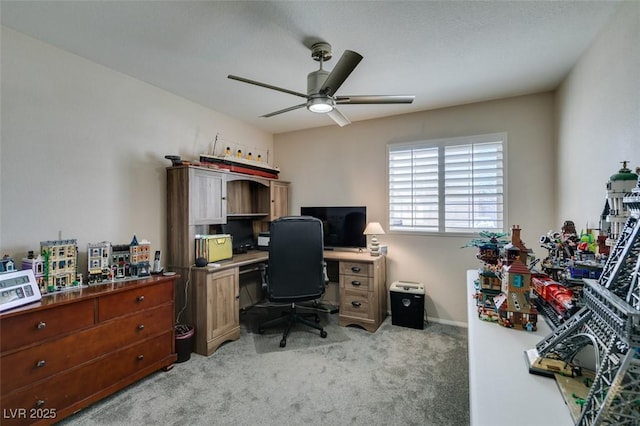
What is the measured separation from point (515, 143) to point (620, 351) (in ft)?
10.0

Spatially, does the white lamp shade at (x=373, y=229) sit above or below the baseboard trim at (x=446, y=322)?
above

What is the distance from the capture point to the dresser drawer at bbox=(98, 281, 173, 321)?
6.63ft

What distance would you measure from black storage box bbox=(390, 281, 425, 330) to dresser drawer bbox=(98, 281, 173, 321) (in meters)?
2.38

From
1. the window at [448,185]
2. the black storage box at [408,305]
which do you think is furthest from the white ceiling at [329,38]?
the black storage box at [408,305]

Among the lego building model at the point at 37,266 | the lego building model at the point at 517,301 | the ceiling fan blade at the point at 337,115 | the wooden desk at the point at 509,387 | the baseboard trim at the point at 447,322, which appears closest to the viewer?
the wooden desk at the point at 509,387

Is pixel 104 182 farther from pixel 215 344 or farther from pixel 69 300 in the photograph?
pixel 215 344

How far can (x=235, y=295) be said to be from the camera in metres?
2.98

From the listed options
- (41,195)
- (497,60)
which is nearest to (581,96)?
(497,60)

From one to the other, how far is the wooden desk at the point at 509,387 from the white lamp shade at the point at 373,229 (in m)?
2.34

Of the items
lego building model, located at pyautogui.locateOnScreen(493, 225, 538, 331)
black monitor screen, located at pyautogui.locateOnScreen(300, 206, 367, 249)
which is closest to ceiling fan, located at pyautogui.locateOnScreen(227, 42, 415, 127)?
lego building model, located at pyautogui.locateOnScreen(493, 225, 538, 331)

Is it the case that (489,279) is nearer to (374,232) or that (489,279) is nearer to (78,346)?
(374,232)

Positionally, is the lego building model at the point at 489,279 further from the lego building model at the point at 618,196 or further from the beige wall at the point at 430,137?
the beige wall at the point at 430,137

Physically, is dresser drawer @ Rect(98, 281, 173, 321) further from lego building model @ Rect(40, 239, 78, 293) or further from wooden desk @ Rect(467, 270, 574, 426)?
wooden desk @ Rect(467, 270, 574, 426)

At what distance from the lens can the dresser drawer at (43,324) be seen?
158 centimetres
